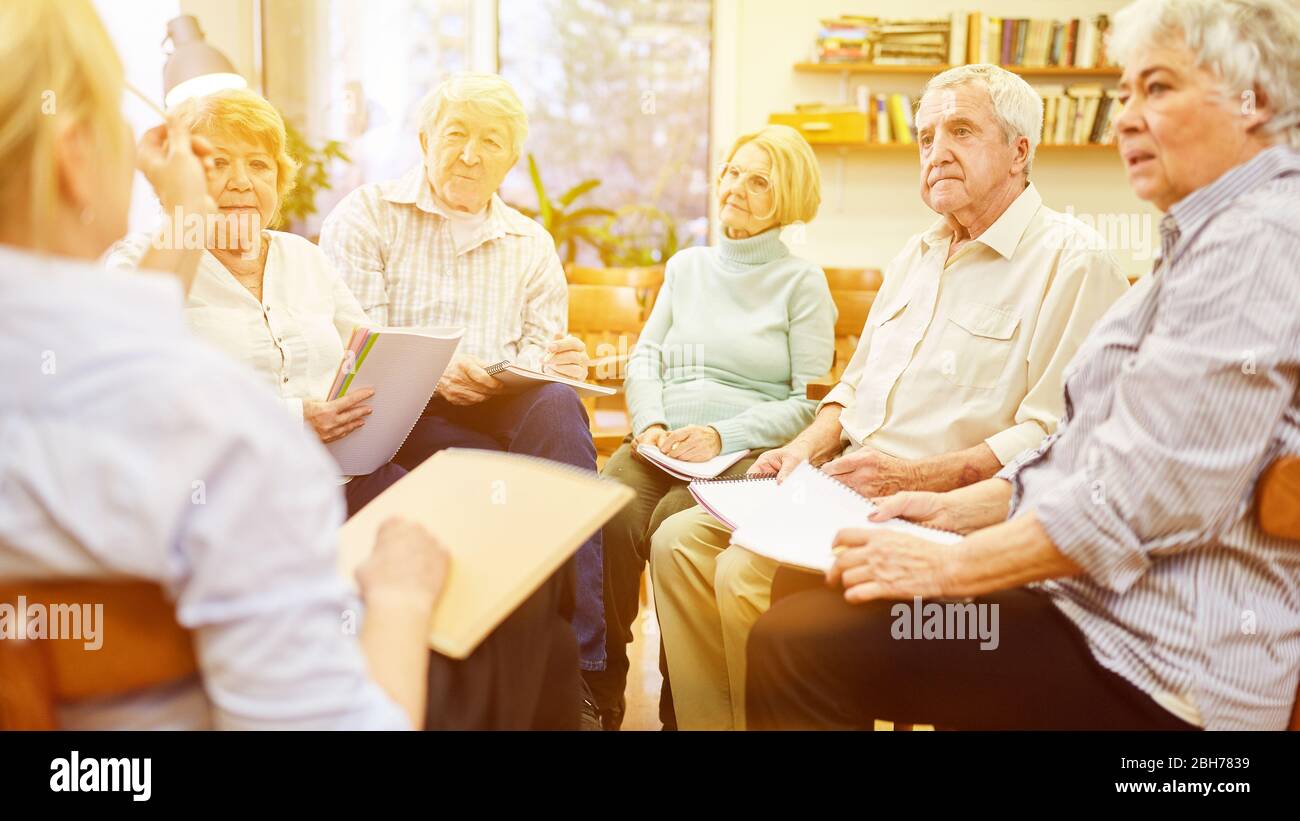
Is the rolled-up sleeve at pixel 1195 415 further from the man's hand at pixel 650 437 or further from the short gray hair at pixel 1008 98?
the man's hand at pixel 650 437

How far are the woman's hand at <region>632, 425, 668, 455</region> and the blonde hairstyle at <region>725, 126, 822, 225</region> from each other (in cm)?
58

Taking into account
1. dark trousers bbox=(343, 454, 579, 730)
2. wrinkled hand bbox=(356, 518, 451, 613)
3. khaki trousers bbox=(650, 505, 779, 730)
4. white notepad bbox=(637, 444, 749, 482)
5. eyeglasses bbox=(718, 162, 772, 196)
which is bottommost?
khaki trousers bbox=(650, 505, 779, 730)

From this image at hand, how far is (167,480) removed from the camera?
0.63m

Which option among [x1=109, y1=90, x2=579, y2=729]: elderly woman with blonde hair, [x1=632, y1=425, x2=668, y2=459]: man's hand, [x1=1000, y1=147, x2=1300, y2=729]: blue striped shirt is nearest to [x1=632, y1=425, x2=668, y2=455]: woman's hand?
[x1=632, y1=425, x2=668, y2=459]: man's hand

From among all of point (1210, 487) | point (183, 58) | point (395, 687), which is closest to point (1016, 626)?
point (1210, 487)

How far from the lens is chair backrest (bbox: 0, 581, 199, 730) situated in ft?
2.27

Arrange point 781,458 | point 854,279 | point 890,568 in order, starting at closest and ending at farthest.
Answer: point 890,568 < point 781,458 < point 854,279

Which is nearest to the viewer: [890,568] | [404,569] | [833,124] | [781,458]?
[404,569]

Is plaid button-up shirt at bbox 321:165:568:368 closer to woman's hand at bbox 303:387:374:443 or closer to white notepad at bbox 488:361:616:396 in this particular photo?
white notepad at bbox 488:361:616:396

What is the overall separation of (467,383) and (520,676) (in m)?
1.18

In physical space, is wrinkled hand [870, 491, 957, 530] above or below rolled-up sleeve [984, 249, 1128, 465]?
below

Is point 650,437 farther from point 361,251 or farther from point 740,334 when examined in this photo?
point 361,251

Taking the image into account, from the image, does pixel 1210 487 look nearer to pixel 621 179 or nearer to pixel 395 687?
pixel 395 687

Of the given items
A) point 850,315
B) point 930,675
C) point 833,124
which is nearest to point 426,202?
point 850,315
